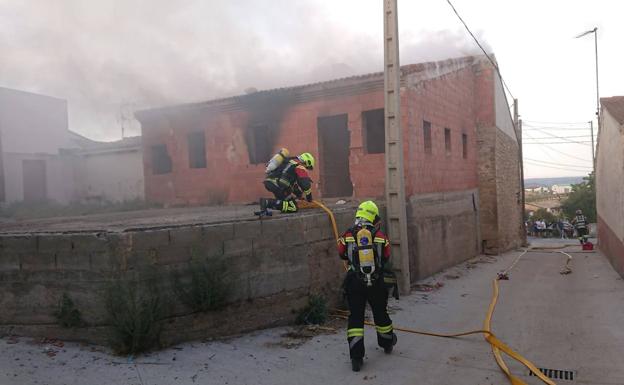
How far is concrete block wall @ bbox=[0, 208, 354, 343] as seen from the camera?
4727 millimetres

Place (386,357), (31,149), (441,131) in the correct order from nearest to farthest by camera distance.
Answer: (386,357) → (441,131) → (31,149)

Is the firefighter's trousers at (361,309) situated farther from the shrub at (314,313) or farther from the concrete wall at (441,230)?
the concrete wall at (441,230)

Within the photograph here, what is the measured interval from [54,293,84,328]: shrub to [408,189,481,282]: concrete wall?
243 inches

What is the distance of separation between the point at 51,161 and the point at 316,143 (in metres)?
13.0

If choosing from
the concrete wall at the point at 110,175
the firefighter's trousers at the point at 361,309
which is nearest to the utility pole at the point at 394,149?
the firefighter's trousers at the point at 361,309

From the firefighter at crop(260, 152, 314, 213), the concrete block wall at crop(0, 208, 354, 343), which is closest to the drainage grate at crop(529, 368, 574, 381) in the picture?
the concrete block wall at crop(0, 208, 354, 343)

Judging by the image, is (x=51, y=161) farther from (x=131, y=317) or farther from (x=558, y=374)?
(x=558, y=374)

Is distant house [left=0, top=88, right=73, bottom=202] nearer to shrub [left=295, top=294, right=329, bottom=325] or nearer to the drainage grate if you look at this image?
shrub [left=295, top=294, right=329, bottom=325]

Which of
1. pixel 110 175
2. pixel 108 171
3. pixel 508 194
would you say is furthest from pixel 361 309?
pixel 108 171

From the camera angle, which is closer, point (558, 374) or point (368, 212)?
point (558, 374)

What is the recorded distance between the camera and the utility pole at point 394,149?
767 cm

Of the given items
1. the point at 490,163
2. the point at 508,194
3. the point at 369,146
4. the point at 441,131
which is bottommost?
the point at 508,194

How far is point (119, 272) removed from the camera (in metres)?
4.66

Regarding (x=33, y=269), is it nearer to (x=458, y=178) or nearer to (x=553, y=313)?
(x=553, y=313)
